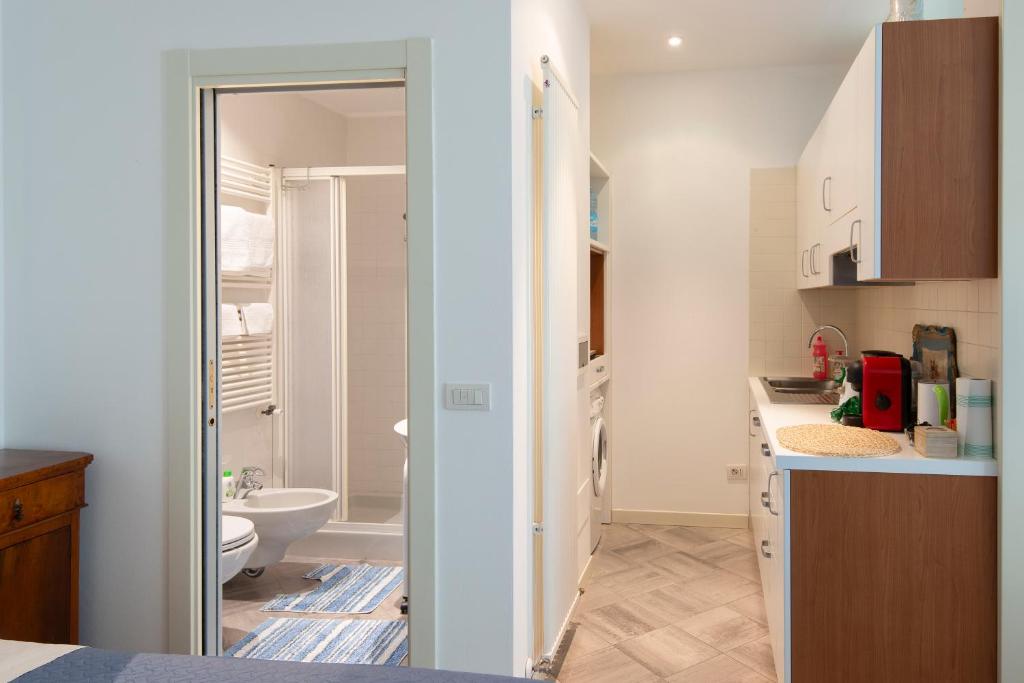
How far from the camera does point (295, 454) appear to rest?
405 centimetres

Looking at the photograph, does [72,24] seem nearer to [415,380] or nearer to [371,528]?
[415,380]

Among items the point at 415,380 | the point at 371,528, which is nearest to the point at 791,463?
the point at 415,380

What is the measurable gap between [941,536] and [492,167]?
5.60 ft

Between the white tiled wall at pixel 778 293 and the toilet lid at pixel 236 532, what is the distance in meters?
3.09

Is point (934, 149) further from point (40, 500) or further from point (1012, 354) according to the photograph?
point (40, 500)

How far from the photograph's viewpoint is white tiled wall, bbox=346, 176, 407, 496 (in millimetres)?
3787

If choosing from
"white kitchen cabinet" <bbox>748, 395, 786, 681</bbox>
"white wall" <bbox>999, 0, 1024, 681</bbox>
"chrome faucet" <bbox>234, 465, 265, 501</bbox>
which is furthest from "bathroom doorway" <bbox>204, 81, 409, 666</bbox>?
"white wall" <bbox>999, 0, 1024, 681</bbox>

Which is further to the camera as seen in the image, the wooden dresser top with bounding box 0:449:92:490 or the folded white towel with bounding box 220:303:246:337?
the folded white towel with bounding box 220:303:246:337

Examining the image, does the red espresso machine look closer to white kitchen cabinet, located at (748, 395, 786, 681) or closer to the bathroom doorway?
white kitchen cabinet, located at (748, 395, 786, 681)

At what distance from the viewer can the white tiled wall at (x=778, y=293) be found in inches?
196

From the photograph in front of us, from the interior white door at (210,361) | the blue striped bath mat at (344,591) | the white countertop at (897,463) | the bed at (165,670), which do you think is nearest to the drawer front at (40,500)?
the interior white door at (210,361)

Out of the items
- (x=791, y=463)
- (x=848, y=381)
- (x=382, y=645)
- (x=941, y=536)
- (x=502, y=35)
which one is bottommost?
(x=382, y=645)

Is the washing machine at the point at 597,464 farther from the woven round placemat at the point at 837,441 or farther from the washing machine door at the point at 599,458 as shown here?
the woven round placemat at the point at 837,441

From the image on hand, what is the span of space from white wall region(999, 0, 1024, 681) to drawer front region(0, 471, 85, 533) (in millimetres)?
2759
